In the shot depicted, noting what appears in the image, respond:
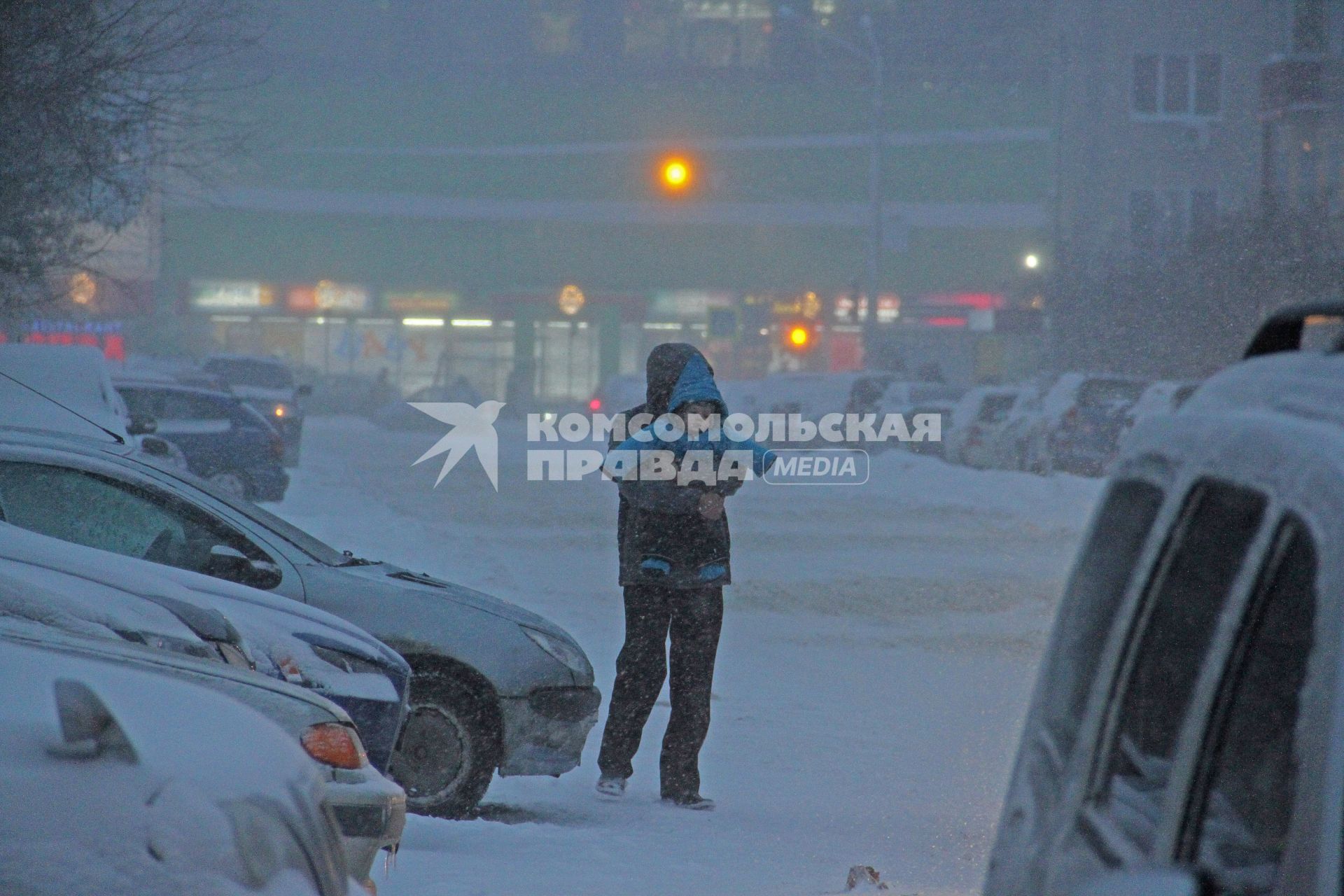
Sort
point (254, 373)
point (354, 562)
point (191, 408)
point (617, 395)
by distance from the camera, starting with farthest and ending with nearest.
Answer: point (617, 395) → point (254, 373) → point (191, 408) → point (354, 562)

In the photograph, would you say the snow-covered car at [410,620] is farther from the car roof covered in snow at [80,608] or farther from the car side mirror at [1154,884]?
the car side mirror at [1154,884]

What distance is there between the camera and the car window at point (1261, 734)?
5.60 ft

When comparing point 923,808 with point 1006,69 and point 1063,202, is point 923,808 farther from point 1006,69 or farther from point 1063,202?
point 1006,69

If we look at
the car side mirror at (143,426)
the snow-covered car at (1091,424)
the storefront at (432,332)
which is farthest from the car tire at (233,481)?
the storefront at (432,332)

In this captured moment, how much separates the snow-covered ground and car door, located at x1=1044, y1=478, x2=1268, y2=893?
311cm

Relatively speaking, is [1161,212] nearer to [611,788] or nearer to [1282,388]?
[611,788]

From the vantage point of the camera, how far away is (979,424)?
29.6 metres

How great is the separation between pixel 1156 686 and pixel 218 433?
56.4 ft

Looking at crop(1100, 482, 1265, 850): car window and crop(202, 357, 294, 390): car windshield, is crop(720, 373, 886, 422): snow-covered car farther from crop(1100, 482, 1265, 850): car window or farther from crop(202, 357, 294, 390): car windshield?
crop(1100, 482, 1265, 850): car window

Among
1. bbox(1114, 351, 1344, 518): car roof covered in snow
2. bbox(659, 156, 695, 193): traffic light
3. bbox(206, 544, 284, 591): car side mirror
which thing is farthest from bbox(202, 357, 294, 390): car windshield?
bbox(1114, 351, 1344, 518): car roof covered in snow

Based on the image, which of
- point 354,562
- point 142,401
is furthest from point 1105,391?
point 354,562

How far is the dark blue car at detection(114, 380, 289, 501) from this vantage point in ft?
60.0

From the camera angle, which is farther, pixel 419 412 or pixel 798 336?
pixel 419 412

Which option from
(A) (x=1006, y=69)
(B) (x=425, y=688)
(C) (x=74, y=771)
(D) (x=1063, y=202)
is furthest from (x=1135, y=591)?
(A) (x=1006, y=69)
